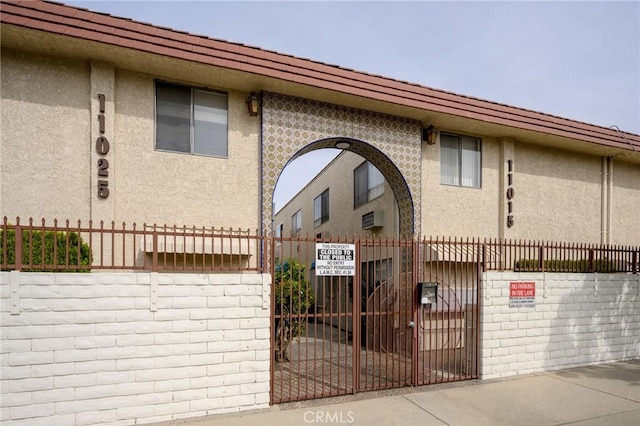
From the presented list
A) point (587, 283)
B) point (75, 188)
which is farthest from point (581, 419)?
point (75, 188)

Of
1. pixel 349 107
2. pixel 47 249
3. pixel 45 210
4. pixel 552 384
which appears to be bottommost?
pixel 552 384

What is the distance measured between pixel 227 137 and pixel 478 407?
6.34 meters

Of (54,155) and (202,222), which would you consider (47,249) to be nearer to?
(54,155)

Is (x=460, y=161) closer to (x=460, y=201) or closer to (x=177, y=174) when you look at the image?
(x=460, y=201)

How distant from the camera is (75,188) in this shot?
6.31 metres

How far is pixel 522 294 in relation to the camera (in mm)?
7211

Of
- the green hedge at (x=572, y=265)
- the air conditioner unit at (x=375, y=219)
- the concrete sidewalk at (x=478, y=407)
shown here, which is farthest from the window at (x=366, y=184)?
the concrete sidewalk at (x=478, y=407)

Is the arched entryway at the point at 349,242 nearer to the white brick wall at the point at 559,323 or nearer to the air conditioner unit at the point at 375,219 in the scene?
the air conditioner unit at the point at 375,219

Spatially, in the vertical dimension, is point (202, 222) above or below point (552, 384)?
above

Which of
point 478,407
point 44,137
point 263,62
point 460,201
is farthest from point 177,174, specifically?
point 460,201

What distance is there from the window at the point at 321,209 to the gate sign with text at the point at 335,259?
11.8 m

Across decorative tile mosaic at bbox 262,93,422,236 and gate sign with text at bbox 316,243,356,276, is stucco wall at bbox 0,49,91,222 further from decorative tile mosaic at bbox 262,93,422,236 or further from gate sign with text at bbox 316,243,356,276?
gate sign with text at bbox 316,243,356,276

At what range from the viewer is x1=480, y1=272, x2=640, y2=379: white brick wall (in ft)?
22.8

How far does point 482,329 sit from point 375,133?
4584 mm
